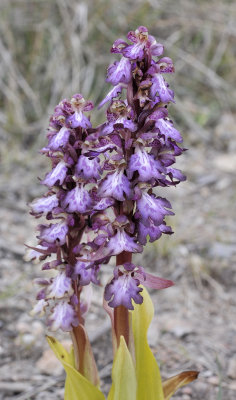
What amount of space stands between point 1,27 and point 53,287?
182 inches

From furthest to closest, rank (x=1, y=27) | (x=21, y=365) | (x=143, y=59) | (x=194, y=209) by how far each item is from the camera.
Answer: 1. (x=1, y=27)
2. (x=194, y=209)
3. (x=21, y=365)
4. (x=143, y=59)

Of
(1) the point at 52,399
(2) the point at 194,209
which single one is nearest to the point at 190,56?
(2) the point at 194,209

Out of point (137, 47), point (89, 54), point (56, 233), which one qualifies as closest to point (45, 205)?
point (56, 233)

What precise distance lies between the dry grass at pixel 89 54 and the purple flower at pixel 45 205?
354 centimetres

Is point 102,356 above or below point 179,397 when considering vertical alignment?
above

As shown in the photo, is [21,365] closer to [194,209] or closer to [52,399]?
[52,399]

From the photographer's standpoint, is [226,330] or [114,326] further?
[226,330]

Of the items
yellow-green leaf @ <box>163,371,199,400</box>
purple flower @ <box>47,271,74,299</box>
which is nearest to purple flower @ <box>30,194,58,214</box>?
purple flower @ <box>47,271,74,299</box>

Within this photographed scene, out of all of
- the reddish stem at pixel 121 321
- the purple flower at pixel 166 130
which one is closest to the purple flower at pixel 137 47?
the purple flower at pixel 166 130

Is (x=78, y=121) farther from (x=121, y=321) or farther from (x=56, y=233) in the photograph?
(x=121, y=321)

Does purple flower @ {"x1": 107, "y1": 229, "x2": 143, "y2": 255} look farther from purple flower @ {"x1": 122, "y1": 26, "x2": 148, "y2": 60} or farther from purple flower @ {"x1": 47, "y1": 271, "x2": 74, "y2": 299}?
purple flower @ {"x1": 122, "y1": 26, "x2": 148, "y2": 60}

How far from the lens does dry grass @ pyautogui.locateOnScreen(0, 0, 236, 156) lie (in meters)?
5.40

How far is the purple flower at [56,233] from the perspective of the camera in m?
1.66

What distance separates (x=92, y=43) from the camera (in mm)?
5773
